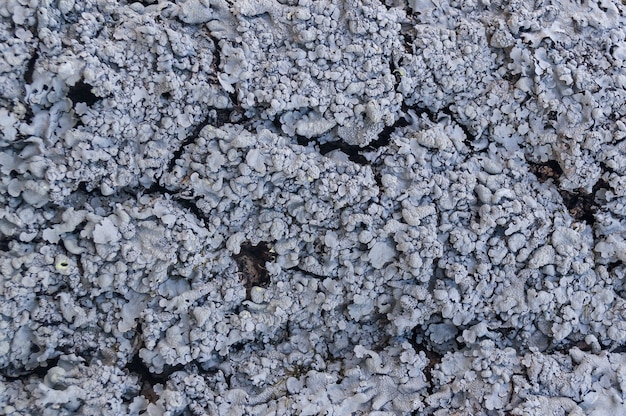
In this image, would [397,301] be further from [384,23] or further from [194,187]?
[384,23]

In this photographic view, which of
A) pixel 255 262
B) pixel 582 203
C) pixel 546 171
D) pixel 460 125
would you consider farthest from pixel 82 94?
pixel 582 203

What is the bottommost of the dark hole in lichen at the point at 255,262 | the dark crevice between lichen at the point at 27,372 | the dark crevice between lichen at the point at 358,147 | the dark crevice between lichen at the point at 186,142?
the dark crevice between lichen at the point at 27,372

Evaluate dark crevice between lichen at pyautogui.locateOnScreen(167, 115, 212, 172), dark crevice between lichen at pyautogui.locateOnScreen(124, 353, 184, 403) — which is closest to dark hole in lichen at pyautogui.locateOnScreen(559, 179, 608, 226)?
dark crevice between lichen at pyautogui.locateOnScreen(167, 115, 212, 172)

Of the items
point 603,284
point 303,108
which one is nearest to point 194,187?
point 303,108

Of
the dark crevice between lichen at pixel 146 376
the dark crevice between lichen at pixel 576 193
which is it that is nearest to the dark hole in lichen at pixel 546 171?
the dark crevice between lichen at pixel 576 193

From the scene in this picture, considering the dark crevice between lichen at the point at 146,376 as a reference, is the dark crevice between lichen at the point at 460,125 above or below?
above

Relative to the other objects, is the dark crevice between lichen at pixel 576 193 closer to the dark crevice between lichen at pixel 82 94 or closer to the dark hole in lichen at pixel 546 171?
the dark hole in lichen at pixel 546 171

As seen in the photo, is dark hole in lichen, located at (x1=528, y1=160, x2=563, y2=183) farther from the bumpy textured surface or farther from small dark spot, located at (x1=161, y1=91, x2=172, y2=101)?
small dark spot, located at (x1=161, y1=91, x2=172, y2=101)
